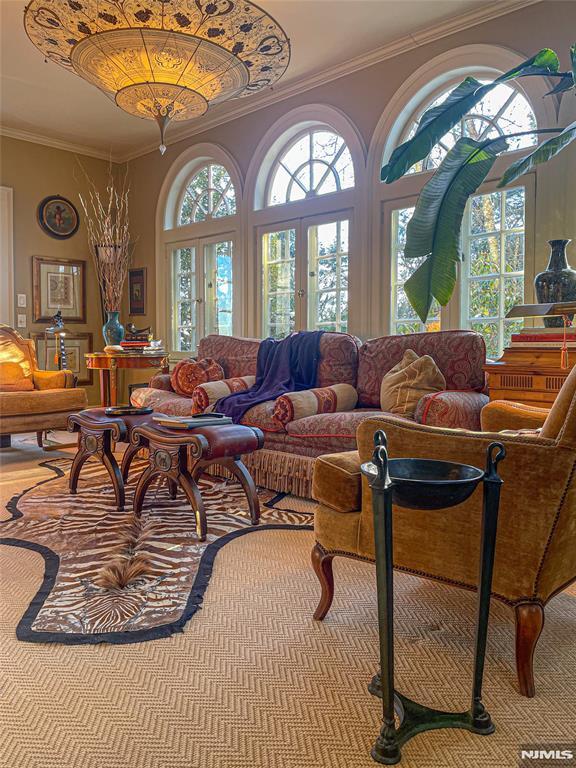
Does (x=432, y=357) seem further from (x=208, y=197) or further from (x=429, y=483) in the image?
(x=208, y=197)

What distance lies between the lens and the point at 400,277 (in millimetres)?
4570

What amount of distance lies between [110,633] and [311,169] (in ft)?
14.7

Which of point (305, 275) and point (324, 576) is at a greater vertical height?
point (305, 275)

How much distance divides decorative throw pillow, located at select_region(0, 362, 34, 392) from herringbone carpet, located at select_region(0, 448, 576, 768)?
2.93m

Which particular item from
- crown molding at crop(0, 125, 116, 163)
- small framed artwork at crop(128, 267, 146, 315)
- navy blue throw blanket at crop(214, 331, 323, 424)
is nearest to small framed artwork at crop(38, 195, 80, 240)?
crown molding at crop(0, 125, 116, 163)

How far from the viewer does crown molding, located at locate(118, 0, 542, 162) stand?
386cm

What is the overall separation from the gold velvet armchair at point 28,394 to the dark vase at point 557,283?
11.6 ft

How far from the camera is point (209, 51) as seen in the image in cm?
320

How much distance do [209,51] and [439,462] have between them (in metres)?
2.88

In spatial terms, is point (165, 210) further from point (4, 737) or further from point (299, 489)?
point (4, 737)

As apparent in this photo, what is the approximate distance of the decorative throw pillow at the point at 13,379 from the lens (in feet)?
15.1

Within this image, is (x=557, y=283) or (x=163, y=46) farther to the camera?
(x=163, y=46)

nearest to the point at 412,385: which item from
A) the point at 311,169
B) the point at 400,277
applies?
the point at 400,277

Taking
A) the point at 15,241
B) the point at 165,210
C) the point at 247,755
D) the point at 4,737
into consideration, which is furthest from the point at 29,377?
the point at 247,755
